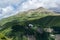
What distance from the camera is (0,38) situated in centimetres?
8269

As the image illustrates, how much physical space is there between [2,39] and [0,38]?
2.76 feet

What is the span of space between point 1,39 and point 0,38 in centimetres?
136

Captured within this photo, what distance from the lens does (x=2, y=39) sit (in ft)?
270

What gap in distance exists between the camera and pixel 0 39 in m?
80.9

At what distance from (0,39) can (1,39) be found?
572 millimetres

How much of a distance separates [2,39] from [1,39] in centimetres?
97

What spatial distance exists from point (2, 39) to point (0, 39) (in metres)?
1.53

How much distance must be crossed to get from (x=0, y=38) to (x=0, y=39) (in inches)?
69.8

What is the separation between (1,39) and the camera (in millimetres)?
81438
